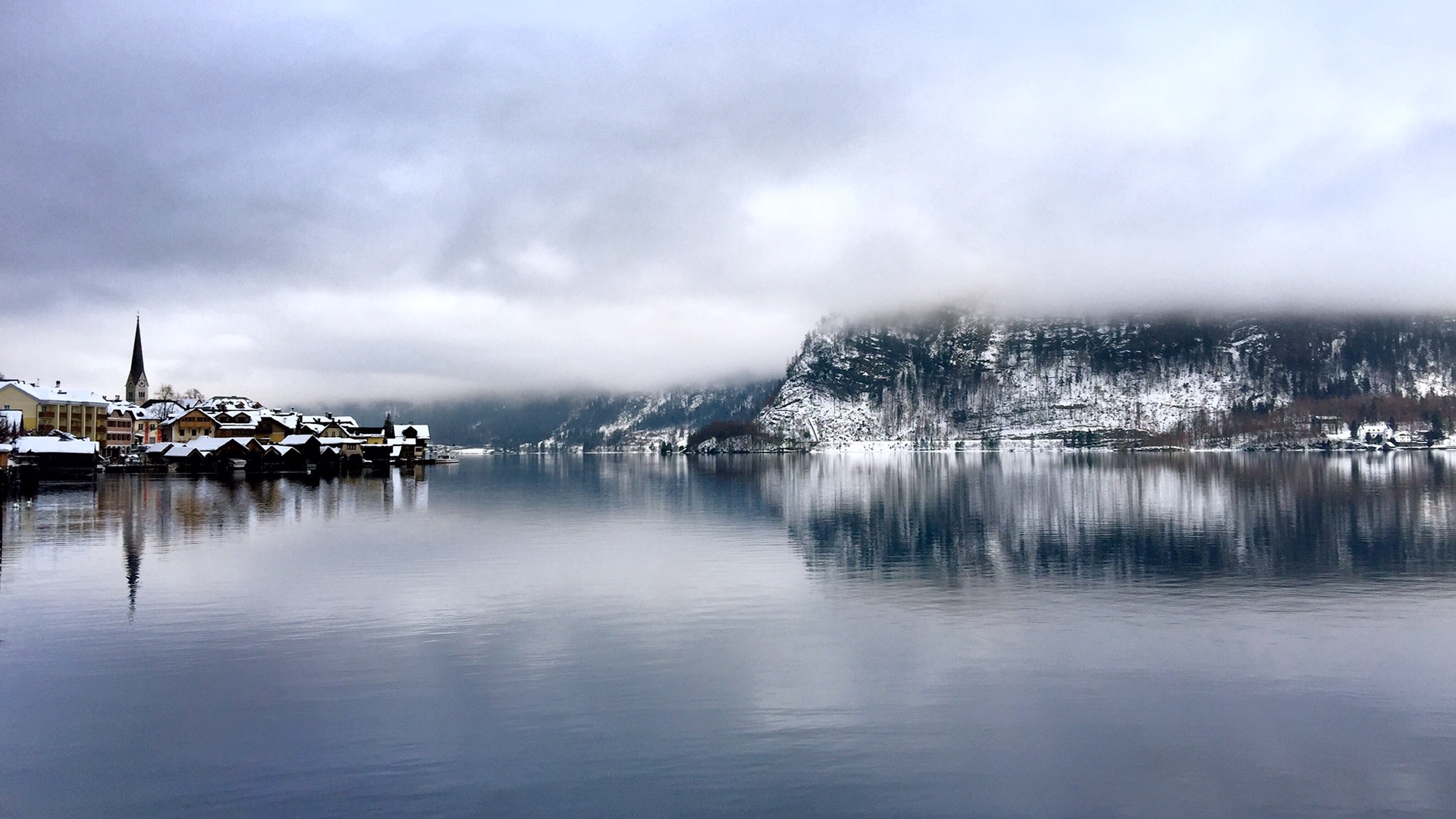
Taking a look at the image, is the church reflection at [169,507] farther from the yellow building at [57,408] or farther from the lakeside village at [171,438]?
the yellow building at [57,408]

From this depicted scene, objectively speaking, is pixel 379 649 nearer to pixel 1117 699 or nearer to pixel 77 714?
pixel 77 714

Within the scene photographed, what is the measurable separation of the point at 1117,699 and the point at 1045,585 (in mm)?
15283

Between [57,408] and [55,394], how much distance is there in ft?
8.44

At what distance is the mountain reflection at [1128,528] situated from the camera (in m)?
41.3

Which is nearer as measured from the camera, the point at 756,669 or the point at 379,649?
the point at 756,669

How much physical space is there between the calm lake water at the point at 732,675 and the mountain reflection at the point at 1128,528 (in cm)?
53

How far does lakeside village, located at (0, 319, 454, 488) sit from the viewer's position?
12188cm

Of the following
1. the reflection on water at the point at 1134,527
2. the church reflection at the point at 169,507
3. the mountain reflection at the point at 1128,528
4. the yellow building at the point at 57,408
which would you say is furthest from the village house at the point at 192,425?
the reflection on water at the point at 1134,527

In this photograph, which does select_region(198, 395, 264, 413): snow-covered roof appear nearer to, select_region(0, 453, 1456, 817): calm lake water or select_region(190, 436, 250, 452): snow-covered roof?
select_region(190, 436, 250, 452): snow-covered roof

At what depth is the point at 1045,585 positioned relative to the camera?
→ 36.6 metres

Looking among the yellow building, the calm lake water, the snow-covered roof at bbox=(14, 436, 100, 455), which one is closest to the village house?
the yellow building

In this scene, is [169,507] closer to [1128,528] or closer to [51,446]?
[51,446]

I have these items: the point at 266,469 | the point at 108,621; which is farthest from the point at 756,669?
the point at 266,469

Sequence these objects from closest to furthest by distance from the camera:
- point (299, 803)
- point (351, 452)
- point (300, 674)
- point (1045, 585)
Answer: point (299, 803) < point (300, 674) < point (1045, 585) < point (351, 452)
